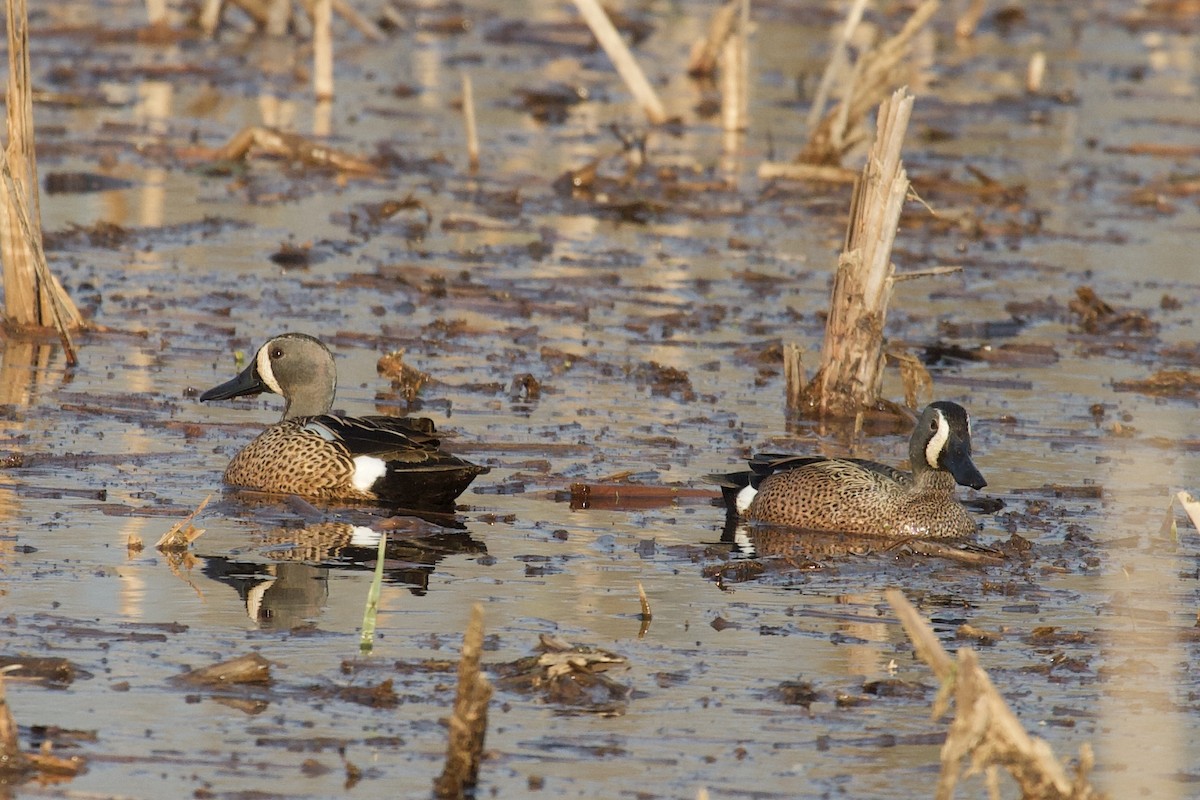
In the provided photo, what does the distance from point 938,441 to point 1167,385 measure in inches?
143

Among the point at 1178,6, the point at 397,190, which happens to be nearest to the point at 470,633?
the point at 397,190

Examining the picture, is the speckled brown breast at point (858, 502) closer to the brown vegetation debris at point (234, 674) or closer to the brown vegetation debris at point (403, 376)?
the brown vegetation debris at point (403, 376)

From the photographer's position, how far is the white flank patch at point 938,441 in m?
9.41

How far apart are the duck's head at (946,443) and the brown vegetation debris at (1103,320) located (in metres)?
4.98

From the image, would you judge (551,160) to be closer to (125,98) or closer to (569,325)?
(125,98)

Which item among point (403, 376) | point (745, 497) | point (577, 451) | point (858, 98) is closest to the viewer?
point (745, 497)

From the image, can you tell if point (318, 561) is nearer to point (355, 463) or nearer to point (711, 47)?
point (355, 463)

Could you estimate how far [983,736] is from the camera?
511 centimetres

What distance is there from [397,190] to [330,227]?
6.40ft

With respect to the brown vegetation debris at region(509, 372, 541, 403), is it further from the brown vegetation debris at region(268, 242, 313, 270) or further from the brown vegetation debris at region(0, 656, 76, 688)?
the brown vegetation debris at region(0, 656, 76, 688)

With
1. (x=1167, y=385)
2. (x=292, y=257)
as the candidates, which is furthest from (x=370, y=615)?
(x=292, y=257)

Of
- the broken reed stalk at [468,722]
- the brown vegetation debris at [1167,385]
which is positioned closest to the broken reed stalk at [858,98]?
the brown vegetation debris at [1167,385]

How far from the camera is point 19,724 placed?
6086 mm

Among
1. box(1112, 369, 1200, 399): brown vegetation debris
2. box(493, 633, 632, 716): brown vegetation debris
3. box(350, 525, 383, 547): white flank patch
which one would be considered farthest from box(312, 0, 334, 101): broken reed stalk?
box(493, 633, 632, 716): brown vegetation debris
